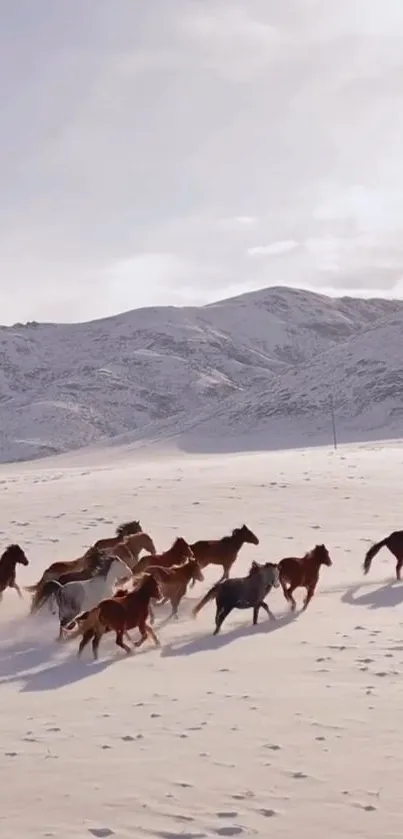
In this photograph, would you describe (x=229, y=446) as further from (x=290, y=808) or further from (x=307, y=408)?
(x=290, y=808)

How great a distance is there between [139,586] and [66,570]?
2.98 m

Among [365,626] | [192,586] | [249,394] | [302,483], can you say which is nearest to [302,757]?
[365,626]

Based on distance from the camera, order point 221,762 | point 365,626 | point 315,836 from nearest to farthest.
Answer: point 315,836 < point 221,762 < point 365,626

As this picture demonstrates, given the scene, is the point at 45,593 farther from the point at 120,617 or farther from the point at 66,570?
the point at 120,617

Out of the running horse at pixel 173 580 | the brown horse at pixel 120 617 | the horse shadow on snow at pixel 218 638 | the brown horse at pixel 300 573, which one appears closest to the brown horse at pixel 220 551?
the brown horse at pixel 300 573

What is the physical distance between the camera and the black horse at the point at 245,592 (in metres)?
11.5

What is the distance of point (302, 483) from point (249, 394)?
7318cm

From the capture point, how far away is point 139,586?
10.9m

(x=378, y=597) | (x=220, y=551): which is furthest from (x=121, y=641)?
(x=378, y=597)

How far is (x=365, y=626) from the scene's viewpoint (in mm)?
11641

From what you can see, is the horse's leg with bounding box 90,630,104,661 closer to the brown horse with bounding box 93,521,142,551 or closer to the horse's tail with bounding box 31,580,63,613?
the horse's tail with bounding box 31,580,63,613

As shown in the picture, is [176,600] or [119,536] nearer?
[176,600]

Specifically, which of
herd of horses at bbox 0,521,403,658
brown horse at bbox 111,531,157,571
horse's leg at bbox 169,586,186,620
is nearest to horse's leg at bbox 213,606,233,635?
herd of horses at bbox 0,521,403,658

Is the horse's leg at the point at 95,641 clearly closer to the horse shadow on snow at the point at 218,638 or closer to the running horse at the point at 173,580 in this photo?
the horse shadow on snow at the point at 218,638
